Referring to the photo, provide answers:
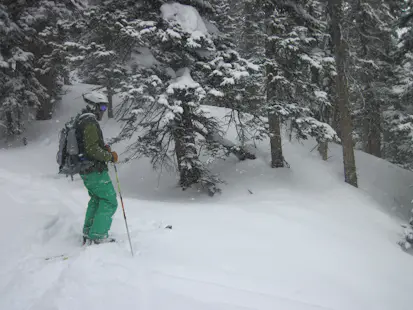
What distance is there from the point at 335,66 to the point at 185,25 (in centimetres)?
604

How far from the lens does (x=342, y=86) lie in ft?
37.9

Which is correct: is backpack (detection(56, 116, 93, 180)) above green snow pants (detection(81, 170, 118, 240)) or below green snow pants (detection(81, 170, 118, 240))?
above

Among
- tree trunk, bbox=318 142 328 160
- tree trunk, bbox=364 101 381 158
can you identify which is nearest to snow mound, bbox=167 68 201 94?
tree trunk, bbox=318 142 328 160

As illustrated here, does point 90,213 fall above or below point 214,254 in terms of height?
above

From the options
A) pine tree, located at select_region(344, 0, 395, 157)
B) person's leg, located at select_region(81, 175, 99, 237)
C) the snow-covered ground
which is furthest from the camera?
pine tree, located at select_region(344, 0, 395, 157)

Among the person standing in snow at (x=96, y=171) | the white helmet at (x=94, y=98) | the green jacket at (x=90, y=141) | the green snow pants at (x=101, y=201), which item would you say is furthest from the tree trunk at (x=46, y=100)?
the green snow pants at (x=101, y=201)

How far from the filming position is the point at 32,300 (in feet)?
11.1

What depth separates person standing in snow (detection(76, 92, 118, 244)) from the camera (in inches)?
186

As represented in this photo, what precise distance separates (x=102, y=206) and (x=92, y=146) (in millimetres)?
1023

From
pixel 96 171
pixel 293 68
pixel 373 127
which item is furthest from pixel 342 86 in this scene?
pixel 96 171

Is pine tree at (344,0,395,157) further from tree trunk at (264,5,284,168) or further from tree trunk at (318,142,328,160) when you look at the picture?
tree trunk at (264,5,284,168)

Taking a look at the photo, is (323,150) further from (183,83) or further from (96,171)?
(96,171)

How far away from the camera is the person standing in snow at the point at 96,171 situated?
4.73 m

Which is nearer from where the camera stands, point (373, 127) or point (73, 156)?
point (73, 156)
